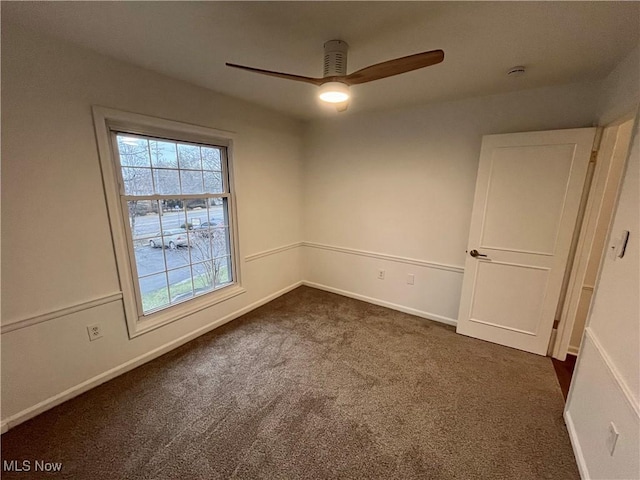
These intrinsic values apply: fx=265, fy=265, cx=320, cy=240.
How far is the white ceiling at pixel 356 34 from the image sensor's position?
4.17 feet

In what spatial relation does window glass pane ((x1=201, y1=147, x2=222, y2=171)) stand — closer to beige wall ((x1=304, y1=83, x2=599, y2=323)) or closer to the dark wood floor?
beige wall ((x1=304, y1=83, x2=599, y2=323))

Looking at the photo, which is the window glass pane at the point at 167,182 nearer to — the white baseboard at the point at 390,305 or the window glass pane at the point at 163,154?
the window glass pane at the point at 163,154

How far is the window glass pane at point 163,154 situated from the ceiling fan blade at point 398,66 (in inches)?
64.3

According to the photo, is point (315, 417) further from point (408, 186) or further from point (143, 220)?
point (408, 186)

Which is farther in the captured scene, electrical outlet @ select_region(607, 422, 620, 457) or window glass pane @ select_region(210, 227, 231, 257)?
window glass pane @ select_region(210, 227, 231, 257)

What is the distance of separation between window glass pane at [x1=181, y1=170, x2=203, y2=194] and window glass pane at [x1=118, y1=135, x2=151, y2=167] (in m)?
0.32

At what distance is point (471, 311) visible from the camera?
2629 mm

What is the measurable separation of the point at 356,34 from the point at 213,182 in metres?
1.83

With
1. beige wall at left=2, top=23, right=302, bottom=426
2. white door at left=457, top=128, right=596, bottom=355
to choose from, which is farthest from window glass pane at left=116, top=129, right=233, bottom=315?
white door at left=457, top=128, right=596, bottom=355

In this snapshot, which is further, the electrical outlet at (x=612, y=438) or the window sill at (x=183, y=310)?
the window sill at (x=183, y=310)

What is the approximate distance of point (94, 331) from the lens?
75.0 inches

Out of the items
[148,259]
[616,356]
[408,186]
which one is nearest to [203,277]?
[148,259]

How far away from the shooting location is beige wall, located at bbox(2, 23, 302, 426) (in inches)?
59.2

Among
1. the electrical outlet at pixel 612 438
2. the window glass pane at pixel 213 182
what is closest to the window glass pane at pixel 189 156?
the window glass pane at pixel 213 182
